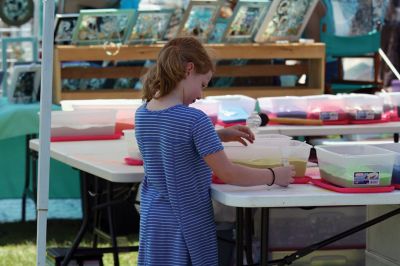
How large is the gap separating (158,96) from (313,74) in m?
3.70

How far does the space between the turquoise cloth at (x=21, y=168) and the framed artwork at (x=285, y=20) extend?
1.55 m

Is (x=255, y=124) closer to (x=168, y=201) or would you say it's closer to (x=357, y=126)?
(x=357, y=126)

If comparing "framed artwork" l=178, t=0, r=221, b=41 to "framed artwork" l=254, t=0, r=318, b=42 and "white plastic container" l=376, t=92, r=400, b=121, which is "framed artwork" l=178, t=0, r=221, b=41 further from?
"white plastic container" l=376, t=92, r=400, b=121

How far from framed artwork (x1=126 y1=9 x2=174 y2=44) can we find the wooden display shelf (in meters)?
0.07

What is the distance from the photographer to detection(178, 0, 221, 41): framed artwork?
664 cm

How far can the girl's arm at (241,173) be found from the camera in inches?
128

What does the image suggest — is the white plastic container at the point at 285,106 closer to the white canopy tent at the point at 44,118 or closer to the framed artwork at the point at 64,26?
the framed artwork at the point at 64,26

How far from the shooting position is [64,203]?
721cm

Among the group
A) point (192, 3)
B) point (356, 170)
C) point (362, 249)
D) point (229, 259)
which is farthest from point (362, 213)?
point (192, 3)

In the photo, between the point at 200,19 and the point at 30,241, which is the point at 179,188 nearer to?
the point at 30,241

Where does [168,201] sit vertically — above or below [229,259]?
above

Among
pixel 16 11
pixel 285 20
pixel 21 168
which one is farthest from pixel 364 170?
pixel 16 11

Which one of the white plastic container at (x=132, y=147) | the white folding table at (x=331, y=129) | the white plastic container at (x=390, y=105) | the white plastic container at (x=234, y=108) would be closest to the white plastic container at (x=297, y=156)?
the white plastic container at (x=132, y=147)

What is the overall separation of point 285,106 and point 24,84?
2024 mm
